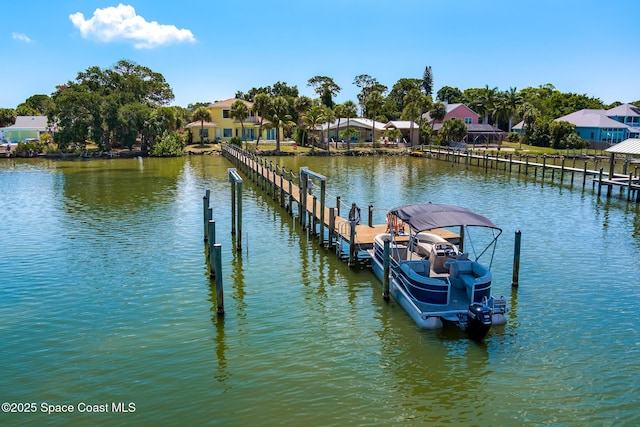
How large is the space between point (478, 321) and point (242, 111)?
66161 mm

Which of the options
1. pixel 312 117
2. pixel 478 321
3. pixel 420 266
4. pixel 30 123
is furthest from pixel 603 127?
pixel 30 123

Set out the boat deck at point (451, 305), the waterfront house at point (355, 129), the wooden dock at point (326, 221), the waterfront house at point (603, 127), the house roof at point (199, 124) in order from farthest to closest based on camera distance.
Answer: the waterfront house at point (355, 129) → the waterfront house at point (603, 127) → the house roof at point (199, 124) → the wooden dock at point (326, 221) → the boat deck at point (451, 305)

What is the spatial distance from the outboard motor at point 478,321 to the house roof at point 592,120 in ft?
270

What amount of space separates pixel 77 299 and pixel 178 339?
4.98 m

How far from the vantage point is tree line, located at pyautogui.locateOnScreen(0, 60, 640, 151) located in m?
70.5

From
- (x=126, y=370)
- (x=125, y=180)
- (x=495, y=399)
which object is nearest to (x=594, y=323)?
(x=495, y=399)

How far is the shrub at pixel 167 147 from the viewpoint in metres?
71.4

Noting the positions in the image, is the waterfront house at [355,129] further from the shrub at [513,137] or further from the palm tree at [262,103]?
the shrub at [513,137]

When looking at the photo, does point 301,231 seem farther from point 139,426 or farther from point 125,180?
point 125,180

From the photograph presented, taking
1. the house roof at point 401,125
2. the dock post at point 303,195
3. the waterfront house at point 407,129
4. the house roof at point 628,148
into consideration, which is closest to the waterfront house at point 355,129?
the house roof at point 401,125

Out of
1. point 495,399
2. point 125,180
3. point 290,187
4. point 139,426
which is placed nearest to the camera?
point 139,426

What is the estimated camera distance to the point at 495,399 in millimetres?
11805

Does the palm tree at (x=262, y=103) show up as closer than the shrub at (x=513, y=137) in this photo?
Yes

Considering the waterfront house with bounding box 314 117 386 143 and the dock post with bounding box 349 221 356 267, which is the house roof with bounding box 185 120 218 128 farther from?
the dock post with bounding box 349 221 356 267
